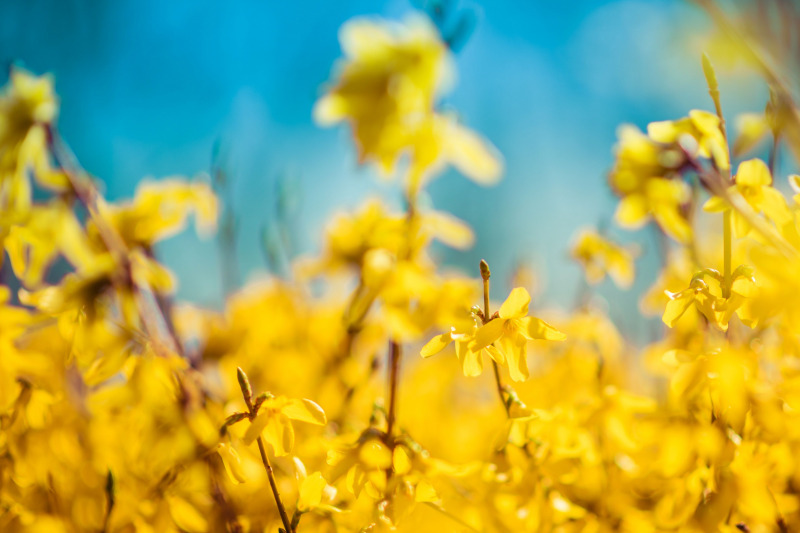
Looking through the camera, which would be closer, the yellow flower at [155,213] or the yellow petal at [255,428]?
the yellow petal at [255,428]

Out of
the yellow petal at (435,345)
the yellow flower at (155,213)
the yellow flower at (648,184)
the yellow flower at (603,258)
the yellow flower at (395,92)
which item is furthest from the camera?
the yellow flower at (603,258)


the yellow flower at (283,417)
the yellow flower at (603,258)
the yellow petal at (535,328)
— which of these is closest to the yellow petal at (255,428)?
the yellow flower at (283,417)

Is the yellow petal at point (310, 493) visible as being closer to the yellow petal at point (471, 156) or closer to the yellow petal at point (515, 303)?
the yellow petal at point (515, 303)

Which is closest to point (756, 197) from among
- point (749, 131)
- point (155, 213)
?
point (749, 131)

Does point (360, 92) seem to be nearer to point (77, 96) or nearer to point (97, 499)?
point (97, 499)

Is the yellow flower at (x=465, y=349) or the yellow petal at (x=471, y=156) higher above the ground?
the yellow petal at (x=471, y=156)

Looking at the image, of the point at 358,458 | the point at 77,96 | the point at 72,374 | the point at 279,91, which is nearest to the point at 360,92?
the point at 358,458

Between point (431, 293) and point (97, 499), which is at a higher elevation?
point (431, 293)
